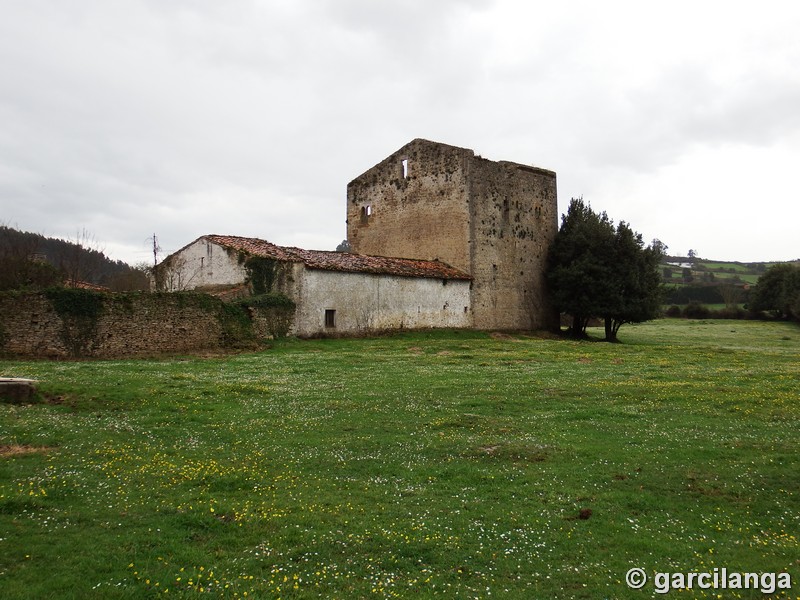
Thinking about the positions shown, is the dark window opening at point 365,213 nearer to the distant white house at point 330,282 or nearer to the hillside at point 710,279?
the distant white house at point 330,282

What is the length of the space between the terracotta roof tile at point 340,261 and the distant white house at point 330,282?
0.18 feet

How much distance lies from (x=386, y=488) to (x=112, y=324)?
61.5ft

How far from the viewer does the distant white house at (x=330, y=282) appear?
30.8m

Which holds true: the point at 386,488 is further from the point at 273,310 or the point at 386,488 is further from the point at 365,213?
the point at 365,213

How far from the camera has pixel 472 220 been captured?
39.6m

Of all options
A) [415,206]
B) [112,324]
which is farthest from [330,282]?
[415,206]

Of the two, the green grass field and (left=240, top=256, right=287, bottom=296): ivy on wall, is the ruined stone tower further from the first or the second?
the green grass field

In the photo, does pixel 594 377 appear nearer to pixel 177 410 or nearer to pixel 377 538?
pixel 177 410

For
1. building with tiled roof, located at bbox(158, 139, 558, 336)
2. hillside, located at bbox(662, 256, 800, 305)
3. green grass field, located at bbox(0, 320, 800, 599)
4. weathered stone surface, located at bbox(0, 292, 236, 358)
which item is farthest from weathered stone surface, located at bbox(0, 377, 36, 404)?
hillside, located at bbox(662, 256, 800, 305)

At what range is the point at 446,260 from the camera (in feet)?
133

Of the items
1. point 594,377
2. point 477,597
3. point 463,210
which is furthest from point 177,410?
point 463,210

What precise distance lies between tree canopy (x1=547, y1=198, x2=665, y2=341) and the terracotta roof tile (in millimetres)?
8368

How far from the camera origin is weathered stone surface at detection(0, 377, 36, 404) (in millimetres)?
12852

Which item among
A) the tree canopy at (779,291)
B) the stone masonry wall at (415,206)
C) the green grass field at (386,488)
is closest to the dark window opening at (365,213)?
the stone masonry wall at (415,206)
